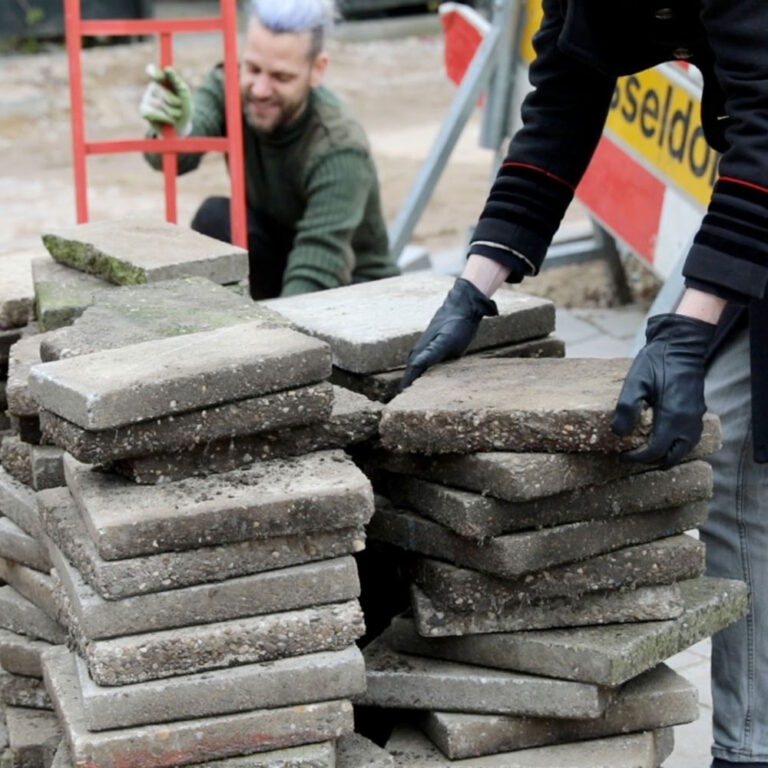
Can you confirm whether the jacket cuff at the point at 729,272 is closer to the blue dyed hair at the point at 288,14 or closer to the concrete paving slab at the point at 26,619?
the concrete paving slab at the point at 26,619

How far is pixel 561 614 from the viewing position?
3018mm

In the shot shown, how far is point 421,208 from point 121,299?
3244 mm

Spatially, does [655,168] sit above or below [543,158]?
below

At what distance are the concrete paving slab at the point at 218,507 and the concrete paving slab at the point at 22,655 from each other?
0.64 m

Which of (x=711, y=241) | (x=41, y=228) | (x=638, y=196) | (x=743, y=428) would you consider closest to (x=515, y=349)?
(x=743, y=428)

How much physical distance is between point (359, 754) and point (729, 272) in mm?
1135

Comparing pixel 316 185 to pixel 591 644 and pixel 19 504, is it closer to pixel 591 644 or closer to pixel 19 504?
pixel 19 504

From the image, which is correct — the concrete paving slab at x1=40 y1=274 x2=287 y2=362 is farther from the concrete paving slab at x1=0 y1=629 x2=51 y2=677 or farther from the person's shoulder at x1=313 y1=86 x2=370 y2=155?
the person's shoulder at x1=313 y1=86 x2=370 y2=155

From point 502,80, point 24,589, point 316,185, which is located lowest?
point 24,589

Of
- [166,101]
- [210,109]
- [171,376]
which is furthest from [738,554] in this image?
[210,109]

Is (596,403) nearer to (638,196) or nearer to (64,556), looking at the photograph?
(64,556)

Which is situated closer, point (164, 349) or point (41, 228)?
point (164, 349)

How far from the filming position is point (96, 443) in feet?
8.89

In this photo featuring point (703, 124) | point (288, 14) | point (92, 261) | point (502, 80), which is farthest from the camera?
point (502, 80)
